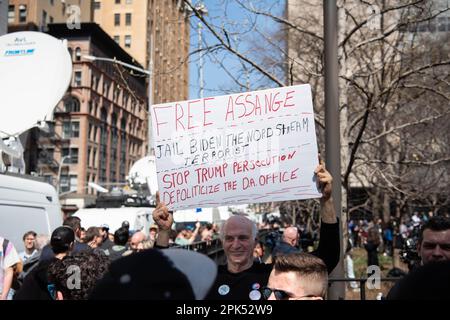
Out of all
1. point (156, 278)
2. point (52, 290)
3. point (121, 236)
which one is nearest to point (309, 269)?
point (156, 278)

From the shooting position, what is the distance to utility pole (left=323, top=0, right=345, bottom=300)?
4613 millimetres

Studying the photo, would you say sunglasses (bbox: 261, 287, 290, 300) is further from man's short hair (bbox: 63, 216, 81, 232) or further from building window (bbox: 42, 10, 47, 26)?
building window (bbox: 42, 10, 47, 26)

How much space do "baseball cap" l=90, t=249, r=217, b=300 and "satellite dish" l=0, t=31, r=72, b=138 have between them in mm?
6833

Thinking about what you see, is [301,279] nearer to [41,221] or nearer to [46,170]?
[41,221]

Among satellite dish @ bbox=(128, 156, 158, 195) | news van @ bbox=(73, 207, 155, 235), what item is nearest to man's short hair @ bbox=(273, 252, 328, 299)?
news van @ bbox=(73, 207, 155, 235)

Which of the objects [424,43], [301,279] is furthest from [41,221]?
A: [424,43]

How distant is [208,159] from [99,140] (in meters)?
63.1

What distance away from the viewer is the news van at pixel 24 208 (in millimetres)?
5836

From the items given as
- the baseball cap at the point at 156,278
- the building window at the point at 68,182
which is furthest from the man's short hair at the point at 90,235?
the building window at the point at 68,182

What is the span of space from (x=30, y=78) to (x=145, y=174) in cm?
872

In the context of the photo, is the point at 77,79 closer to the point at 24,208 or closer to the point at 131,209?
the point at 131,209

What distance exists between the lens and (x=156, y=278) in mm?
1495

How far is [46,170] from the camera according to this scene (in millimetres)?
59688

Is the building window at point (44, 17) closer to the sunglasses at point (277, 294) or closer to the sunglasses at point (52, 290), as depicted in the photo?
the sunglasses at point (52, 290)
